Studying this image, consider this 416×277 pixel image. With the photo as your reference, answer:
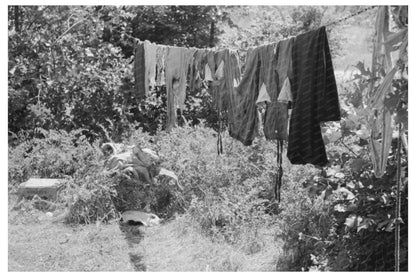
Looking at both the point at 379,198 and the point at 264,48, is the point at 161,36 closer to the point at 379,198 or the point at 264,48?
the point at 264,48

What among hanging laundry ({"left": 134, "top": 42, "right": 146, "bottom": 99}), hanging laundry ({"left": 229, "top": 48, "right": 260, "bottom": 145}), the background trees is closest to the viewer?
hanging laundry ({"left": 229, "top": 48, "right": 260, "bottom": 145})

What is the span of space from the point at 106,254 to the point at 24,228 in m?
1.10

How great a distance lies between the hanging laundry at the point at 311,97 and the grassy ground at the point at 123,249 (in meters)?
1.19

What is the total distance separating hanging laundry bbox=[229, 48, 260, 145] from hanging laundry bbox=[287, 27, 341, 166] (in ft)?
1.90

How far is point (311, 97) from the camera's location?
10.5 feet

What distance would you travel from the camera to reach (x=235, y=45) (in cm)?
846

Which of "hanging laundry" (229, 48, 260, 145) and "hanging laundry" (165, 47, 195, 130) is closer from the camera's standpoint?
"hanging laundry" (229, 48, 260, 145)

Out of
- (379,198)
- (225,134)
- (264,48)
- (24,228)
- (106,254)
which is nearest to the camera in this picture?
(379,198)

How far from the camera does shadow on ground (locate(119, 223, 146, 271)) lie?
173 inches

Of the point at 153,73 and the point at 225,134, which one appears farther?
the point at 225,134

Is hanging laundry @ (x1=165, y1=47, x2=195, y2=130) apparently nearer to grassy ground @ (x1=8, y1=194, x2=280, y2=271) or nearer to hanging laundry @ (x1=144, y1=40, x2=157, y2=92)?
hanging laundry @ (x1=144, y1=40, x2=157, y2=92)

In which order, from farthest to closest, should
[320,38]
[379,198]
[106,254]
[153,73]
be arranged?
[153,73] → [106,254] → [379,198] → [320,38]

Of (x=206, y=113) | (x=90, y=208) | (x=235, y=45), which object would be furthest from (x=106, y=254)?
(x=235, y=45)

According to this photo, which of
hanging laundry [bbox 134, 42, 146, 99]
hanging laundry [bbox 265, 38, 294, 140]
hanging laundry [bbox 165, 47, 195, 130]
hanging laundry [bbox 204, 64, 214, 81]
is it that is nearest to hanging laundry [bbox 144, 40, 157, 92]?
hanging laundry [bbox 134, 42, 146, 99]
